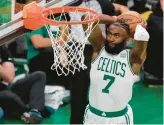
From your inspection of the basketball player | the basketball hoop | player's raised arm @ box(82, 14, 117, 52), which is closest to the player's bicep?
the basketball player

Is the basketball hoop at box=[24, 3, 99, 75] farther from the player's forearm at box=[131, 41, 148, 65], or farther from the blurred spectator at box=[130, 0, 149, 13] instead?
the blurred spectator at box=[130, 0, 149, 13]

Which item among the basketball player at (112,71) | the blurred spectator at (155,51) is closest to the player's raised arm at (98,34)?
the basketball player at (112,71)

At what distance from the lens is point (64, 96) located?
567cm

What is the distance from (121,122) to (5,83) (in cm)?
182

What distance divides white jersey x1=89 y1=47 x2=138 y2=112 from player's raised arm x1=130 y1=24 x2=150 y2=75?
49 millimetres

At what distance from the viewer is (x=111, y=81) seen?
4.00m

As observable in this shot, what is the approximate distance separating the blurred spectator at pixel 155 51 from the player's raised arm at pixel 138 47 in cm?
201

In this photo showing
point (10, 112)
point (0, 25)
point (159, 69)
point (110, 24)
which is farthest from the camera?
point (159, 69)

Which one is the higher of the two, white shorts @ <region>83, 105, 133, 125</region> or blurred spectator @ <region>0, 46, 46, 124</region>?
white shorts @ <region>83, 105, 133, 125</region>

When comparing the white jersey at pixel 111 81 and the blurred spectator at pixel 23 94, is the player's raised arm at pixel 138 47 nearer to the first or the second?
the white jersey at pixel 111 81

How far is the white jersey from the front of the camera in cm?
398

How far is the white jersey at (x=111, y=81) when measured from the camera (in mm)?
3977

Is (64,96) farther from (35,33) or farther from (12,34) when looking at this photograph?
(12,34)

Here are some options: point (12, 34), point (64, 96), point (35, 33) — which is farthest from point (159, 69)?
point (12, 34)
